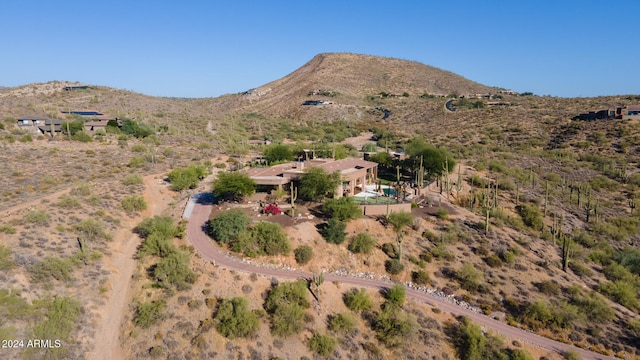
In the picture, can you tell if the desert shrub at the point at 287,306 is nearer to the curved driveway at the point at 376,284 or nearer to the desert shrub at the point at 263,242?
the curved driveway at the point at 376,284

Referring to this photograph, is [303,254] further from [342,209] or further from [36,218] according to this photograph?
[36,218]

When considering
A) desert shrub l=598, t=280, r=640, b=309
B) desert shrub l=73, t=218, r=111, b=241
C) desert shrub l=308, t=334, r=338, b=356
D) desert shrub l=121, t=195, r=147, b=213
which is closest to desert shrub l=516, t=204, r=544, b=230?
desert shrub l=598, t=280, r=640, b=309

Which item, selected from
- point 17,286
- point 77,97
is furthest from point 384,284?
point 77,97

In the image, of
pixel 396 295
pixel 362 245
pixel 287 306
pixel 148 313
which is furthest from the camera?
pixel 362 245

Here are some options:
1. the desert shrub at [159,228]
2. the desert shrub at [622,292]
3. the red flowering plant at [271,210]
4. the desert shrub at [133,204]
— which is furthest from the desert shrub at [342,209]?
the desert shrub at [622,292]

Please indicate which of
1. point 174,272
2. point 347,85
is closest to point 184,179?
point 174,272
